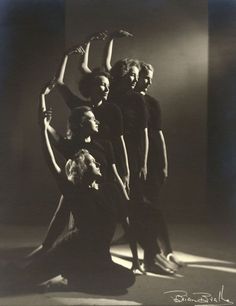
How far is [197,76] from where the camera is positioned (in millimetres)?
2416

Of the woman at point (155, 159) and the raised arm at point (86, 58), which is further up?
the raised arm at point (86, 58)

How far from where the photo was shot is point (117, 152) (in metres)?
2.38

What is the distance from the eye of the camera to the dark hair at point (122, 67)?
2385 millimetres

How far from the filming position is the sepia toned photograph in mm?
2352

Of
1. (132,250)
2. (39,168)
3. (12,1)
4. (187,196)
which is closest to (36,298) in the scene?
(132,250)

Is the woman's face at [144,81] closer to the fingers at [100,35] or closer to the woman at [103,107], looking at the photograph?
the woman at [103,107]

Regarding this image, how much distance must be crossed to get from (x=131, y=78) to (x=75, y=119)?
46 centimetres

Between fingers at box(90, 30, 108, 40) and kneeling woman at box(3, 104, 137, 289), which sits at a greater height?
fingers at box(90, 30, 108, 40)

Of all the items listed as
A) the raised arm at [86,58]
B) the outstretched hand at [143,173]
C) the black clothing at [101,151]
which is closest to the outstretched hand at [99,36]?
the raised arm at [86,58]

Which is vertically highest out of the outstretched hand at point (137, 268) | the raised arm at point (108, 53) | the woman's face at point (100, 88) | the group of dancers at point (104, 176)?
the raised arm at point (108, 53)

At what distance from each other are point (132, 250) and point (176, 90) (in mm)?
1083

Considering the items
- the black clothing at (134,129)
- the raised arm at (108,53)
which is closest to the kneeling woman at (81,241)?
the black clothing at (134,129)
